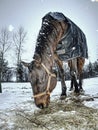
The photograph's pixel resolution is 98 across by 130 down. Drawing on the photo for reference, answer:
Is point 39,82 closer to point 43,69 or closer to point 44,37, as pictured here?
point 43,69

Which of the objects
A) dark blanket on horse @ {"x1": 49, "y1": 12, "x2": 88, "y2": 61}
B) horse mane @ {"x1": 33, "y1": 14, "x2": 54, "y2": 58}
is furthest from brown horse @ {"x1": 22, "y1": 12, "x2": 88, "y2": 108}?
dark blanket on horse @ {"x1": 49, "y1": 12, "x2": 88, "y2": 61}

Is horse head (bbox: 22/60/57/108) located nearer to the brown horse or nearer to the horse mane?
the brown horse

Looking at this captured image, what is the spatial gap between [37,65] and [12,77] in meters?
38.2

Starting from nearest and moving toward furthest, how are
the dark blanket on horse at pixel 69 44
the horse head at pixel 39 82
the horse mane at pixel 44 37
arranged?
1. the horse head at pixel 39 82
2. the horse mane at pixel 44 37
3. the dark blanket on horse at pixel 69 44

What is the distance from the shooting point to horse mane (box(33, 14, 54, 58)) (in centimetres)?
440

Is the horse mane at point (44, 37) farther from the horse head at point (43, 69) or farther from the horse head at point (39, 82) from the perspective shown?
the horse head at point (39, 82)

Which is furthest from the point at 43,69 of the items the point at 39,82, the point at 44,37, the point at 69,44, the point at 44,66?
the point at 69,44

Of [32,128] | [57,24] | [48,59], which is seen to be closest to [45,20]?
[57,24]

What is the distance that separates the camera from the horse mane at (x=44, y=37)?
4.40 m

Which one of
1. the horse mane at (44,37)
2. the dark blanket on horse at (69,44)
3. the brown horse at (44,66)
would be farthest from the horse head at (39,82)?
the dark blanket on horse at (69,44)

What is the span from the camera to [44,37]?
15.7 feet

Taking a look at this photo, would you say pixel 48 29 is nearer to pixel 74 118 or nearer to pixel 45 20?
pixel 45 20

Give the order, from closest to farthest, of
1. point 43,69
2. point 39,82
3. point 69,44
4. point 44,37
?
point 39,82 → point 43,69 → point 44,37 → point 69,44

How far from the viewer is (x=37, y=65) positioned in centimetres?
415
